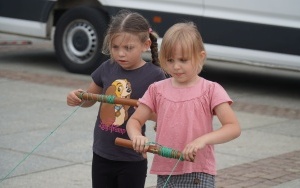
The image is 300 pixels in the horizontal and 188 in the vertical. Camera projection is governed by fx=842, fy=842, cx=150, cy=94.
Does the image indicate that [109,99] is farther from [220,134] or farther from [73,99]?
[220,134]

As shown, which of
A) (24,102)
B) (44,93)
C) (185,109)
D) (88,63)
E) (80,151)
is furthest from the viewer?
(88,63)

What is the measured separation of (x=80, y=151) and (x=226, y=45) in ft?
13.7

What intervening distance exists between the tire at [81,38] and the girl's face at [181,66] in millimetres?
7975

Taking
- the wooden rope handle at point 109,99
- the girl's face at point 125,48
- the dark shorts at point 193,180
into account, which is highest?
the girl's face at point 125,48

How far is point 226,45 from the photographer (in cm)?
1121

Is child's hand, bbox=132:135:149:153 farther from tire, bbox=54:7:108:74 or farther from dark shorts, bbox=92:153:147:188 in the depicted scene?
tire, bbox=54:7:108:74

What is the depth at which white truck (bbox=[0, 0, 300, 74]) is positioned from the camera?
428 inches

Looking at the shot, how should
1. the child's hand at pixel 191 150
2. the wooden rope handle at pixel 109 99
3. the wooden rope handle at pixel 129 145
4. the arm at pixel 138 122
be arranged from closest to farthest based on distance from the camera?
1. the child's hand at pixel 191 150
2. the wooden rope handle at pixel 129 145
3. the arm at pixel 138 122
4. the wooden rope handle at pixel 109 99

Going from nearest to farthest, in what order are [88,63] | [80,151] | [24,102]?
[80,151]
[24,102]
[88,63]

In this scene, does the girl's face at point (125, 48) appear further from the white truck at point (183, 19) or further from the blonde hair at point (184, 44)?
the white truck at point (183, 19)

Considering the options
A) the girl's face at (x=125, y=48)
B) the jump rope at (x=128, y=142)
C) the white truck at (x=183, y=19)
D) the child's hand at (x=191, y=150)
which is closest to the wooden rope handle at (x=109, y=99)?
the jump rope at (x=128, y=142)

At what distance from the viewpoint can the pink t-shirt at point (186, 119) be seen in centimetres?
402

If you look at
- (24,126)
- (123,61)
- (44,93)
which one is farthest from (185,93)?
(44,93)

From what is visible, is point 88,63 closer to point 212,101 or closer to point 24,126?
point 24,126
